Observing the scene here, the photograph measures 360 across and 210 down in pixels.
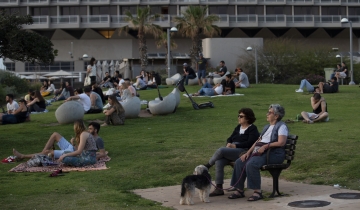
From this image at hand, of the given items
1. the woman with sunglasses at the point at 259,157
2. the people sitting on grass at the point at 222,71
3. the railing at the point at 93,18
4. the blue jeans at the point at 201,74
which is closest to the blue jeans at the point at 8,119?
the woman with sunglasses at the point at 259,157

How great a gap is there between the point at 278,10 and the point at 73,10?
901 inches

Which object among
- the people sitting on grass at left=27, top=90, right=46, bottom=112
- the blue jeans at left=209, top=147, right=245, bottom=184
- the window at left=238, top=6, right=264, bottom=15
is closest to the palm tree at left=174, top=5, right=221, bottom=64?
the window at left=238, top=6, right=264, bottom=15

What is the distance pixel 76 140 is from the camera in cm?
1286

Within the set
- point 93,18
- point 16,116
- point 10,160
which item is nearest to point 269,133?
point 10,160

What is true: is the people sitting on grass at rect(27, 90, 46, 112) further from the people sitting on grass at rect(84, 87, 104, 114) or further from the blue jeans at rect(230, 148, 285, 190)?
the blue jeans at rect(230, 148, 285, 190)

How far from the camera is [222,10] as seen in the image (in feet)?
242

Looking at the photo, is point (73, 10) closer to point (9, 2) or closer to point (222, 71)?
point (9, 2)

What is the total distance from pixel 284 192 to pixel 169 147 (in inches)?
204

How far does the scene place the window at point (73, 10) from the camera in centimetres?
7325

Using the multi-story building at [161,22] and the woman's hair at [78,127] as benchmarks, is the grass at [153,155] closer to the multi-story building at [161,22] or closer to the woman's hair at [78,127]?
the woman's hair at [78,127]

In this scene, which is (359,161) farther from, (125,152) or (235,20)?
(235,20)

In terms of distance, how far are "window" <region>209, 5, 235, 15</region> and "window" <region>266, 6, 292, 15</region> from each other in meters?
4.03

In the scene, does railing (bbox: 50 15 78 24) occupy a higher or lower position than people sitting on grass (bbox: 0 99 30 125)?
higher

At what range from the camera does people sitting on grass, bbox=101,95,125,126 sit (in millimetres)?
19484
